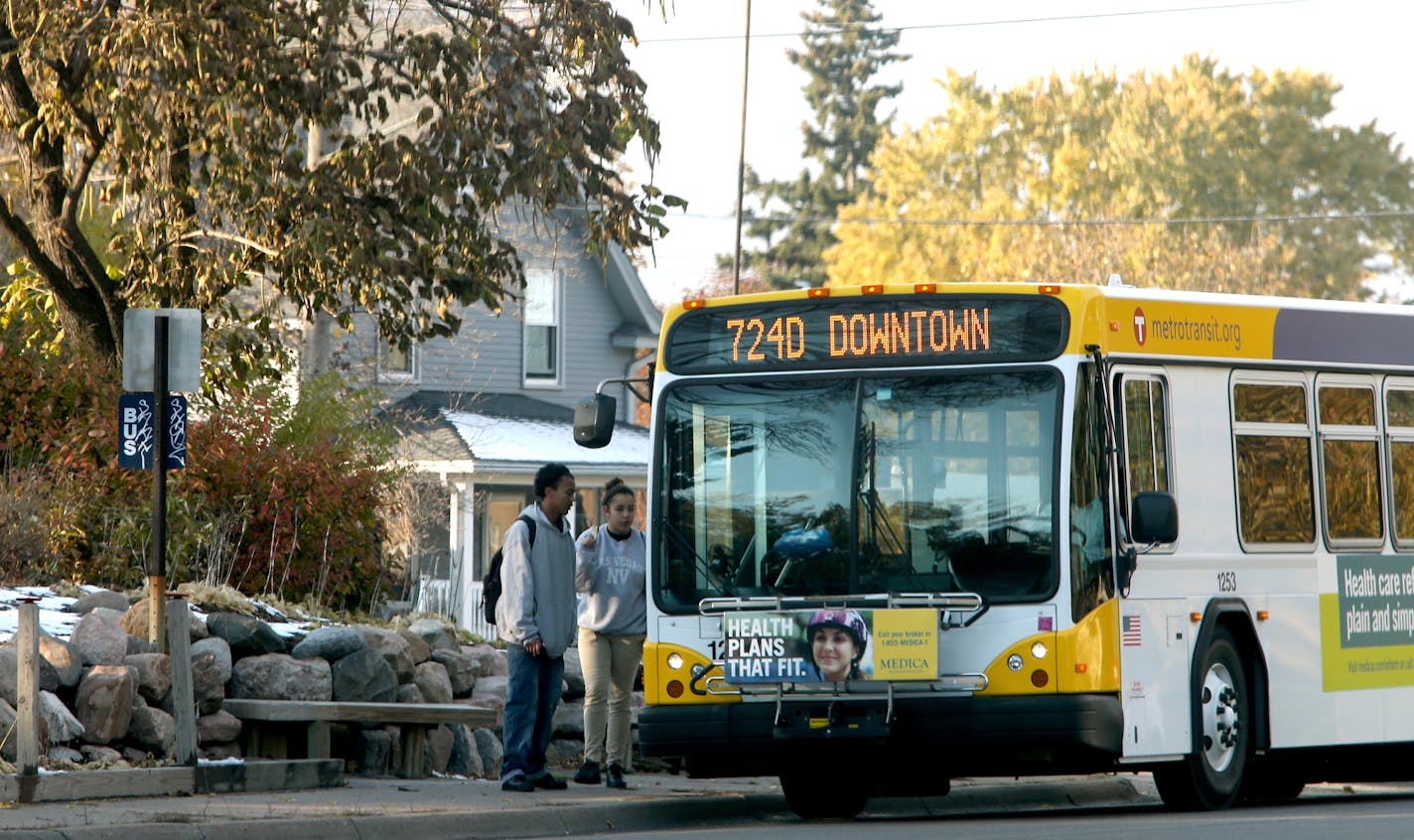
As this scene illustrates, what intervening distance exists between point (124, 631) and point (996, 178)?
58.3 metres

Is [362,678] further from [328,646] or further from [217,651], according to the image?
[217,651]

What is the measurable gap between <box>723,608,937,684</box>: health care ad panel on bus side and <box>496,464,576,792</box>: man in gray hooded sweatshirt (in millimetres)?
1508

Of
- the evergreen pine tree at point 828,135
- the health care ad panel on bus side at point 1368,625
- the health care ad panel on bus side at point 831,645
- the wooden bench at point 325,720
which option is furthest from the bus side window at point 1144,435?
the evergreen pine tree at point 828,135

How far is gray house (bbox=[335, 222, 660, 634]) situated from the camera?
33.7m

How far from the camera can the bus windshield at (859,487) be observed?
Answer: 11.6 metres

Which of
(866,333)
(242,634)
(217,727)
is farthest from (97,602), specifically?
(866,333)

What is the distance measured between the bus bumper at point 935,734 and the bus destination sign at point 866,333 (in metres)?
1.85

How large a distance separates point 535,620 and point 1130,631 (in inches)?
137

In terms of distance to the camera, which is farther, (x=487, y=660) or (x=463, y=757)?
(x=487, y=660)

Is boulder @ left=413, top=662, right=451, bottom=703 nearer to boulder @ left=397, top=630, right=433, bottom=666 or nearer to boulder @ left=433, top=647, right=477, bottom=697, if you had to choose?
boulder @ left=397, top=630, right=433, bottom=666

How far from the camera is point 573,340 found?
3722cm

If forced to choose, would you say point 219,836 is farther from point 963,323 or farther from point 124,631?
point 963,323

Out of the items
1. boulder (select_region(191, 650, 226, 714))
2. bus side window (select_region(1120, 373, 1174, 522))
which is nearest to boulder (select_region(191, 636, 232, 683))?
boulder (select_region(191, 650, 226, 714))

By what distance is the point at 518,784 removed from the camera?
12.9m
